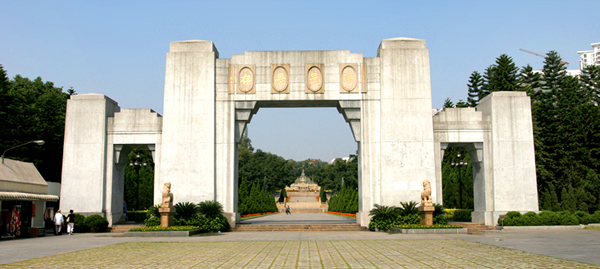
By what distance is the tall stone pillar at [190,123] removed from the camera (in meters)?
23.7

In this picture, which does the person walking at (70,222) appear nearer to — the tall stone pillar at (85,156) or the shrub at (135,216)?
the tall stone pillar at (85,156)

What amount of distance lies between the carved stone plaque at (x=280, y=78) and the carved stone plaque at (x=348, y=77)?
2.63 m

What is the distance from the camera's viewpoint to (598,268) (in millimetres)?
9297

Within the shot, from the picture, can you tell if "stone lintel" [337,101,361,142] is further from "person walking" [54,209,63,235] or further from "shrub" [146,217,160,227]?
"person walking" [54,209,63,235]

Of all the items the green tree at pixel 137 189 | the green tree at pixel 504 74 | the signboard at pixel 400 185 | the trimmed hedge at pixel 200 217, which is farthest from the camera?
the green tree at pixel 504 74

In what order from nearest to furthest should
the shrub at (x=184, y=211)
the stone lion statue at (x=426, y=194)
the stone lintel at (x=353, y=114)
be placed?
the stone lion statue at (x=426, y=194) < the shrub at (x=184, y=211) < the stone lintel at (x=353, y=114)

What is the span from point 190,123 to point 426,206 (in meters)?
11.7

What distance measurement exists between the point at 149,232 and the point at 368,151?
10629 millimetres

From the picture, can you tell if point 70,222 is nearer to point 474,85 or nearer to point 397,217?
point 397,217

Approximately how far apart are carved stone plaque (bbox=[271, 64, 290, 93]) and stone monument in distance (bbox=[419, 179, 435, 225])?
7917 mm

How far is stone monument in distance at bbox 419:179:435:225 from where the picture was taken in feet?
69.5

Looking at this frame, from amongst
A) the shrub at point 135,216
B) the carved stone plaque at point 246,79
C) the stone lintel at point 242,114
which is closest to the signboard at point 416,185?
the stone lintel at point 242,114

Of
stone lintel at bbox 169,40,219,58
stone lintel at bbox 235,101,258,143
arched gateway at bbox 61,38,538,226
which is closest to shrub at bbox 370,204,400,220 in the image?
arched gateway at bbox 61,38,538,226

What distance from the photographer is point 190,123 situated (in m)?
24.1
